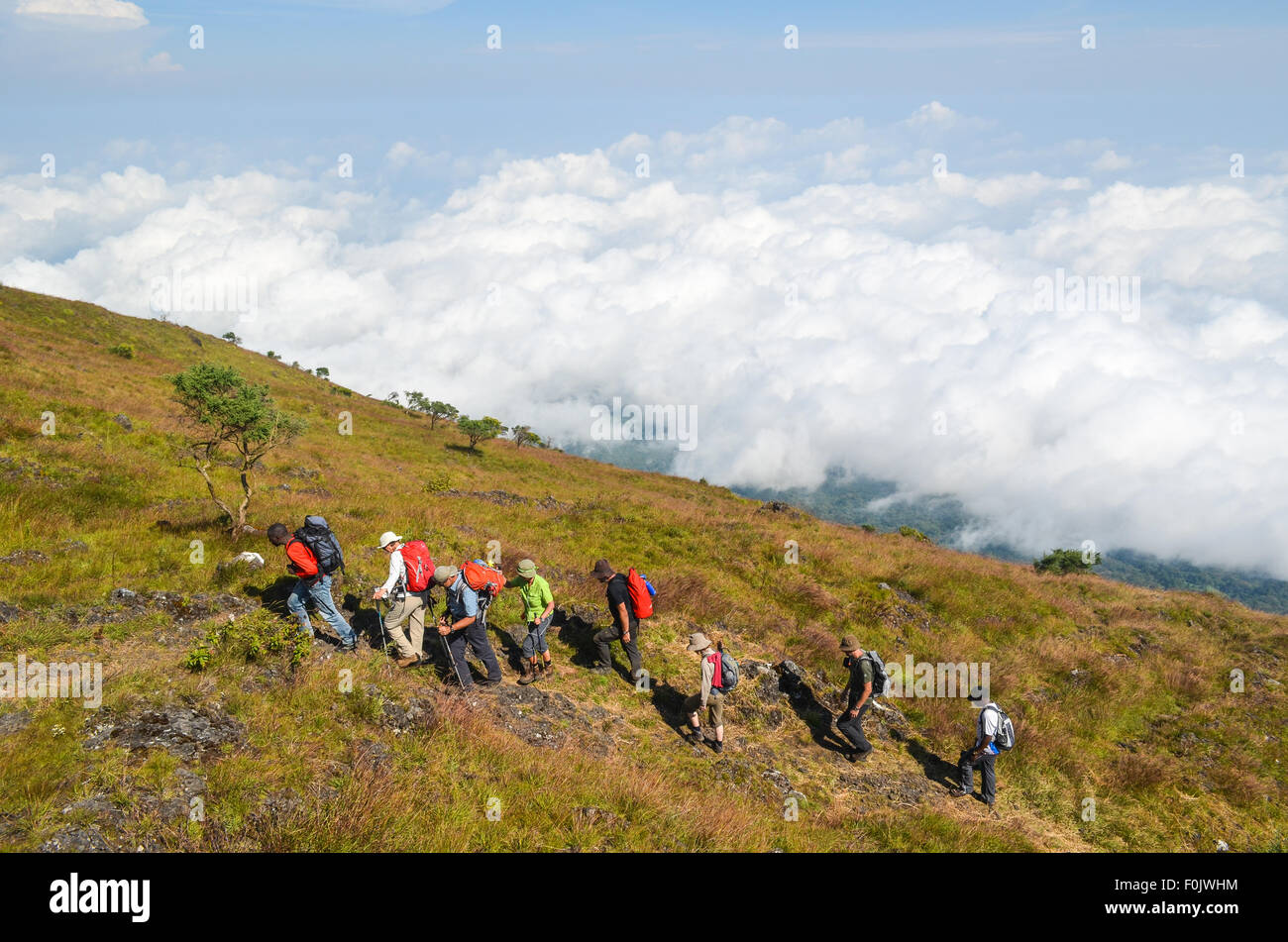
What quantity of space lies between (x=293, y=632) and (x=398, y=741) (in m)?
2.94

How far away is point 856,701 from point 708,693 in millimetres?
3203

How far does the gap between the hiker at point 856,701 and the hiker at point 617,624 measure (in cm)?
418

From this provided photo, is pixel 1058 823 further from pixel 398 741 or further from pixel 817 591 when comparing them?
pixel 398 741

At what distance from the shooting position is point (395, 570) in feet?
31.3

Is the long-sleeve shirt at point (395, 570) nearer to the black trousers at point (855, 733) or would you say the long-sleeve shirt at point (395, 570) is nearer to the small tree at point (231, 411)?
the small tree at point (231, 411)

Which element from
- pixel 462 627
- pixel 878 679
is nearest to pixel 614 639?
pixel 462 627

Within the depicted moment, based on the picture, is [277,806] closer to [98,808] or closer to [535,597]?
[98,808]

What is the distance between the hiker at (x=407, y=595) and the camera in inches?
378

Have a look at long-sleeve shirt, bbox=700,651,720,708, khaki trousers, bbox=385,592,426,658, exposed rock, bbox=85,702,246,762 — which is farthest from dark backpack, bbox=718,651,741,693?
exposed rock, bbox=85,702,246,762

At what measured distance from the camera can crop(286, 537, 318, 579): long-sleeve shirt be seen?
9.06 m

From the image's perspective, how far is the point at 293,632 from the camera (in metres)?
9.02

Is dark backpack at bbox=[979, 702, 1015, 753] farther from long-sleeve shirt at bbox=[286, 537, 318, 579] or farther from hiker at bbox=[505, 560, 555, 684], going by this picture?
long-sleeve shirt at bbox=[286, 537, 318, 579]

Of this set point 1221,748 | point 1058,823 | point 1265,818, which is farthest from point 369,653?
point 1221,748

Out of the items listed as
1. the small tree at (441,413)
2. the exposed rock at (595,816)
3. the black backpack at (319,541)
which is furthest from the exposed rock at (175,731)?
the small tree at (441,413)
